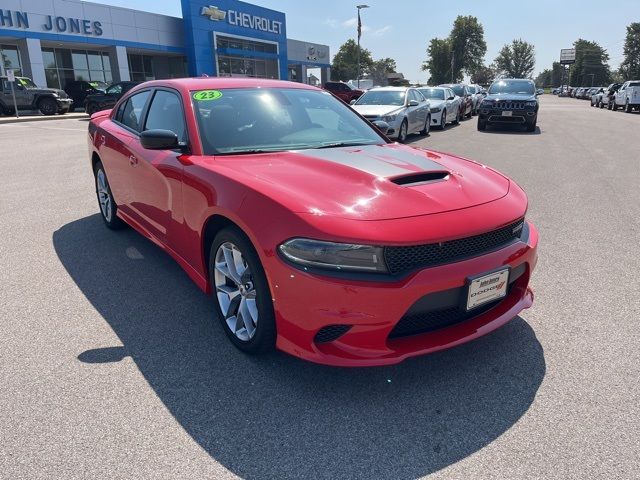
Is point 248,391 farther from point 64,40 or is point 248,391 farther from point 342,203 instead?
point 64,40

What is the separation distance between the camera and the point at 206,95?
3.62 metres

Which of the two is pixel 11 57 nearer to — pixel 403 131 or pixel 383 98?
pixel 383 98

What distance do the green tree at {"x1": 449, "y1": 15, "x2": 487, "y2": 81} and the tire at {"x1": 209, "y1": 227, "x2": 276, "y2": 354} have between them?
111000 millimetres

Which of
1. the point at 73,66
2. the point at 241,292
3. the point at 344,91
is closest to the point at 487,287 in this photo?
the point at 241,292

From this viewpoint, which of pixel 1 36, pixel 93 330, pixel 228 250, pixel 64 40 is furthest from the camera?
pixel 64 40

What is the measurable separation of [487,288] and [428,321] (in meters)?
0.35

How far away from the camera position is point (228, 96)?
3674 millimetres

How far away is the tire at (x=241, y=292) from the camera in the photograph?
8.41 ft

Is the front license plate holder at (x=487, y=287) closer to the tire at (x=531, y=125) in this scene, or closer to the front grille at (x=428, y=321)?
the front grille at (x=428, y=321)

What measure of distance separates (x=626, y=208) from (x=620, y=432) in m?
4.86

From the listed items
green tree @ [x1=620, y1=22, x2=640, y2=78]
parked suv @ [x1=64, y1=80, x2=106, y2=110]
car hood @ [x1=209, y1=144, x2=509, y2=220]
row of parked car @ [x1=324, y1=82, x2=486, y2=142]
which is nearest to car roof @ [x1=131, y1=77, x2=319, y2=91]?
car hood @ [x1=209, y1=144, x2=509, y2=220]

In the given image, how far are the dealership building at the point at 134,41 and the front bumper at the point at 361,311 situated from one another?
26.1 m

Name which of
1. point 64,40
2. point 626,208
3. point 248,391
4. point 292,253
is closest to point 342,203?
point 292,253

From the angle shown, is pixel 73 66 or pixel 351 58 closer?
pixel 73 66
